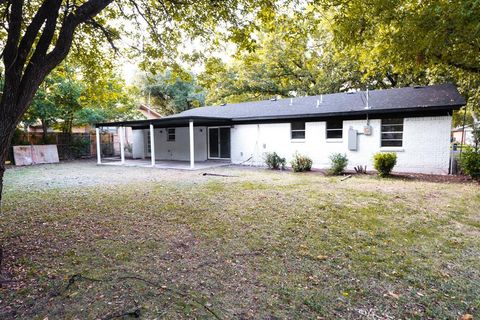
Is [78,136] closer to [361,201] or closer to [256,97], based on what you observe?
[256,97]

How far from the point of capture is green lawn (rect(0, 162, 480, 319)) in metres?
2.52

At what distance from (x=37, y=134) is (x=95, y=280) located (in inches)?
709

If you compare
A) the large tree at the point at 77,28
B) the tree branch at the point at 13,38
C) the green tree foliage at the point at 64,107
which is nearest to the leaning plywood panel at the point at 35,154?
the green tree foliage at the point at 64,107

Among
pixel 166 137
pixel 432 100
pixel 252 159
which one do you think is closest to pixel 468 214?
pixel 432 100

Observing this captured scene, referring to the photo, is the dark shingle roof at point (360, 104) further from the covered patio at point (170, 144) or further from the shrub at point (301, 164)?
the shrub at point (301, 164)

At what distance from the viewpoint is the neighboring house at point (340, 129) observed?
10602 mm

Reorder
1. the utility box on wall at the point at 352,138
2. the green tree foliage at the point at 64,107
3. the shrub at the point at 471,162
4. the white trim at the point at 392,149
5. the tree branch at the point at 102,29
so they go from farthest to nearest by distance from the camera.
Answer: the green tree foliage at the point at 64,107 < the utility box on wall at the point at 352,138 < the white trim at the point at 392,149 < the shrub at the point at 471,162 < the tree branch at the point at 102,29

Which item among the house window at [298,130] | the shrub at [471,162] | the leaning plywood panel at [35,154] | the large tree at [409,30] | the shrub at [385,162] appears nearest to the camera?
the large tree at [409,30]

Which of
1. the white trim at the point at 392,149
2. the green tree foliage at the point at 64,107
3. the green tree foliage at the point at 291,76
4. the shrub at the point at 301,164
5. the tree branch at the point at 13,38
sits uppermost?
the green tree foliage at the point at 291,76

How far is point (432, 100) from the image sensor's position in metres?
10.7

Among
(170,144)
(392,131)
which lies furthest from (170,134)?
(392,131)

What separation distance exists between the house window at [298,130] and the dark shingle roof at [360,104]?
59 centimetres

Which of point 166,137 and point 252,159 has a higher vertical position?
point 166,137

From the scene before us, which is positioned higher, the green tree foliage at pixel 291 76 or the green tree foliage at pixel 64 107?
the green tree foliage at pixel 291 76
